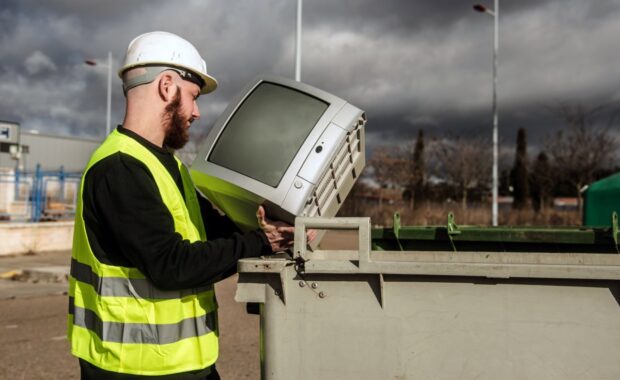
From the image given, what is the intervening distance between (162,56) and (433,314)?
118 cm

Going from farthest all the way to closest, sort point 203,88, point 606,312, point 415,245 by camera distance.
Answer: point 415,245, point 203,88, point 606,312

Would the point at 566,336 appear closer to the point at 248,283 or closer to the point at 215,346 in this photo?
the point at 248,283

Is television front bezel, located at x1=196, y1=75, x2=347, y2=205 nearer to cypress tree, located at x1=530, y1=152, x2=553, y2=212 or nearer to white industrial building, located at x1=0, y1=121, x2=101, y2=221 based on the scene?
white industrial building, located at x1=0, y1=121, x2=101, y2=221

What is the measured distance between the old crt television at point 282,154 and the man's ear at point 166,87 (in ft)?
1.52

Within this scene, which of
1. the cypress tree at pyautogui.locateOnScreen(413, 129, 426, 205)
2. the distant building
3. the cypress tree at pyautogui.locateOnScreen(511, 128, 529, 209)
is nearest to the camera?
the cypress tree at pyautogui.locateOnScreen(413, 129, 426, 205)

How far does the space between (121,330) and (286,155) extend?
3.01ft

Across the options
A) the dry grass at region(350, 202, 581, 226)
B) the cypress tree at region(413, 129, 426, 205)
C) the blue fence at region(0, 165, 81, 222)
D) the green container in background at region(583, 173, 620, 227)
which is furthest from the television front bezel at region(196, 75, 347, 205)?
the cypress tree at region(413, 129, 426, 205)

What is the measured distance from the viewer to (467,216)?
22500 millimetres

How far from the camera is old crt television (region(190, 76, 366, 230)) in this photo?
7.16 feet

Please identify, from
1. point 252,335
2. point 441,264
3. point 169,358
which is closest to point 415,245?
point 441,264

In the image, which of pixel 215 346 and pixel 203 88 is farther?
pixel 203 88

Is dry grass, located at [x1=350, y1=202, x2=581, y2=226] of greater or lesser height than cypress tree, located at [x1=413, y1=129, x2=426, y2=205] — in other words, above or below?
below

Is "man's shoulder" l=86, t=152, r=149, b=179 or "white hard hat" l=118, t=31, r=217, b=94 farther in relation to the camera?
"white hard hat" l=118, t=31, r=217, b=94

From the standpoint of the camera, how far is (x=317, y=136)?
2279mm
